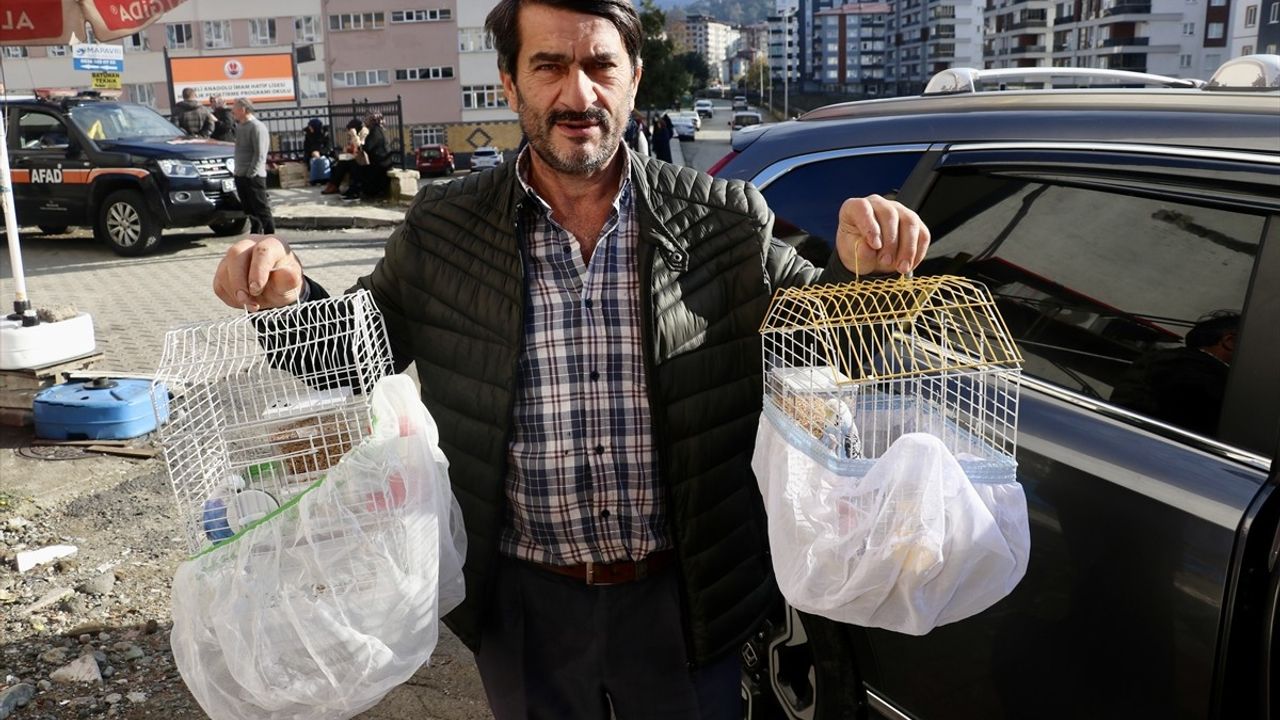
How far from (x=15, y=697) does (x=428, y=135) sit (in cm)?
5930

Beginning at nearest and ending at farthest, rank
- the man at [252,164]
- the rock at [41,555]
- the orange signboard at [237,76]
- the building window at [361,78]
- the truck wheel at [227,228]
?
the rock at [41,555], the man at [252,164], the truck wheel at [227,228], the orange signboard at [237,76], the building window at [361,78]

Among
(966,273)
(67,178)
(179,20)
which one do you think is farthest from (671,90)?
(966,273)

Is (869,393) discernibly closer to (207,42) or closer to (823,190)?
(823,190)

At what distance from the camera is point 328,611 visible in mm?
1688

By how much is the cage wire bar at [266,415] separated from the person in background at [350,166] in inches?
737

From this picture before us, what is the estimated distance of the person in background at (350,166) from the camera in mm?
20172

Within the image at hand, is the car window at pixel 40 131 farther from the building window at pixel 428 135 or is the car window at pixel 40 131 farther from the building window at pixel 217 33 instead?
the building window at pixel 217 33

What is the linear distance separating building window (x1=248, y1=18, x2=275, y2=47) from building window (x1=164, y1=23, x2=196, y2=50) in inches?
145

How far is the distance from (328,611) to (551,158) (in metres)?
0.90

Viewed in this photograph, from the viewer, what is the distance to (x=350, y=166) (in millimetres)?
20719

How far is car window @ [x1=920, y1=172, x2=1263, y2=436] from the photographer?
2113mm

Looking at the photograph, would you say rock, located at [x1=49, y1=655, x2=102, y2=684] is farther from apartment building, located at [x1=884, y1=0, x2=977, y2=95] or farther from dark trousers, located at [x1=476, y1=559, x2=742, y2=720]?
apartment building, located at [x1=884, y1=0, x2=977, y2=95]

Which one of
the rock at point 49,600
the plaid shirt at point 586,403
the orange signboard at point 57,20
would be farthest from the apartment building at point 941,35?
the plaid shirt at point 586,403

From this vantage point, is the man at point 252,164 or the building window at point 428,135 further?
the building window at point 428,135
